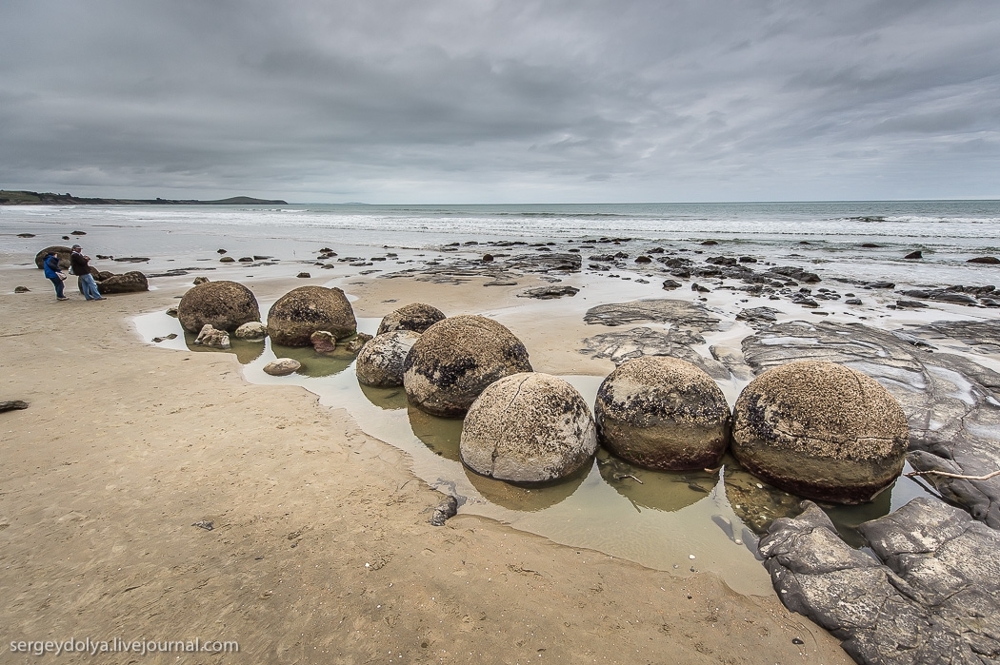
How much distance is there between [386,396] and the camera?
21.3ft

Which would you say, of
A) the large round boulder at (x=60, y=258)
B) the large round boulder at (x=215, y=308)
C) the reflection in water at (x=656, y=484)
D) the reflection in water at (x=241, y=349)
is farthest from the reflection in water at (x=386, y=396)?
the large round boulder at (x=60, y=258)

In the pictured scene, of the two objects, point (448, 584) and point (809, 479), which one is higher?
point (809, 479)

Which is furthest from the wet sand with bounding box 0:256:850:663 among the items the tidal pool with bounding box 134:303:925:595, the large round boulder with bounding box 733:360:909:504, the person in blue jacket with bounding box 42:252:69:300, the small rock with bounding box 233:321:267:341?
the person in blue jacket with bounding box 42:252:69:300

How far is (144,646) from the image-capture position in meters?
2.71

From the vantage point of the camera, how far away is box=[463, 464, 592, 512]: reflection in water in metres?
4.22

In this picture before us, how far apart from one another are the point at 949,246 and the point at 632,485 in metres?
34.0

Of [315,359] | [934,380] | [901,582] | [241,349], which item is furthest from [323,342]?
[934,380]

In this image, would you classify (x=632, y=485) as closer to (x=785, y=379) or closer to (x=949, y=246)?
(x=785, y=379)

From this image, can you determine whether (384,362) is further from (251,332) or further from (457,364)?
(251,332)

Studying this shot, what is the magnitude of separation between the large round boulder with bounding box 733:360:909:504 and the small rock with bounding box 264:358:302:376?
6280 mm

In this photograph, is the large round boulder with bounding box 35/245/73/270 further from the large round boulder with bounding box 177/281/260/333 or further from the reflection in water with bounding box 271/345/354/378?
the reflection in water with bounding box 271/345/354/378

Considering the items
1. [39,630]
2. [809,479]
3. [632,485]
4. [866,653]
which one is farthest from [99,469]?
[809,479]

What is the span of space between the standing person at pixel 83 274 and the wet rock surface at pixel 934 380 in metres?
15.8

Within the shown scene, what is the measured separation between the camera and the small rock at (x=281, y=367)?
7.21m
